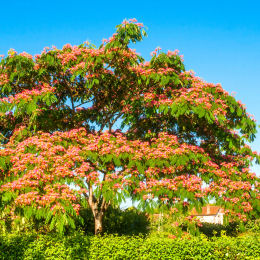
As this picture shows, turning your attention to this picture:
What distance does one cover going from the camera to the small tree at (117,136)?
11086 millimetres

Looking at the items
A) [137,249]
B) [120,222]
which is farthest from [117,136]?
[120,222]

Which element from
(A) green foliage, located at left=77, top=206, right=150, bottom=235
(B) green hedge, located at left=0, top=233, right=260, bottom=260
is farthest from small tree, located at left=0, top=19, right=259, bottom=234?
(A) green foliage, located at left=77, top=206, right=150, bottom=235

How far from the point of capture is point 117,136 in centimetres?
1320

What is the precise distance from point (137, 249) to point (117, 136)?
4.56 metres

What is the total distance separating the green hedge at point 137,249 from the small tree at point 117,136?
138 centimetres

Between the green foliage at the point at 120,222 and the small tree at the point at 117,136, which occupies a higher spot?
the small tree at the point at 117,136

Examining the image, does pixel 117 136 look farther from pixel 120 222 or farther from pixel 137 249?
pixel 120 222

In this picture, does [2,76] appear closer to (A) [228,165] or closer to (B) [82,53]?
(B) [82,53]

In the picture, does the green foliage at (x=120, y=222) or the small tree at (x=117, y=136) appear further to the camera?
the green foliage at (x=120, y=222)

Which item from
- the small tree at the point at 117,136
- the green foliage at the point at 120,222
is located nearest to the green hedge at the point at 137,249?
the small tree at the point at 117,136

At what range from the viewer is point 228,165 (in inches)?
554

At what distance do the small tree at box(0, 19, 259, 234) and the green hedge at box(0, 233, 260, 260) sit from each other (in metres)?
1.38

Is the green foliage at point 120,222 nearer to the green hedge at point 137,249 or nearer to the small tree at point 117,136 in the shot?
the small tree at point 117,136

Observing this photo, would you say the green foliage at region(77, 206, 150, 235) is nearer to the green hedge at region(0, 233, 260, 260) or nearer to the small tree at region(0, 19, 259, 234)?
the small tree at region(0, 19, 259, 234)
